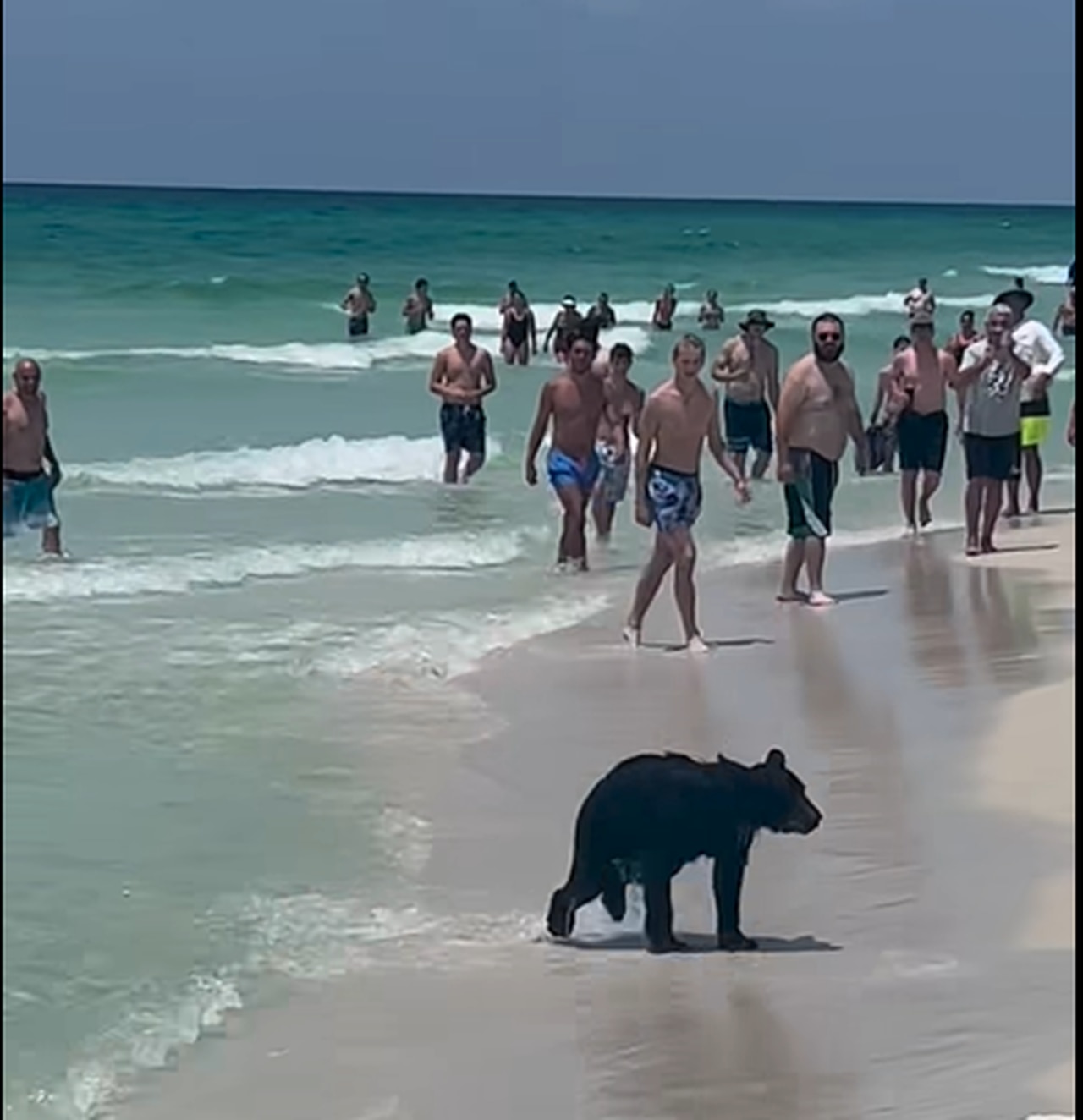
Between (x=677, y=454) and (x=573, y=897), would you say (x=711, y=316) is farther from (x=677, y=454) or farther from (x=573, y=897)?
(x=573, y=897)

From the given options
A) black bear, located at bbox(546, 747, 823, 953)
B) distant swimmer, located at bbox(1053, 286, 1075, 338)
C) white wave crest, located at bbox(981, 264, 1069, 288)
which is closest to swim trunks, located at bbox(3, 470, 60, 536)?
black bear, located at bbox(546, 747, 823, 953)

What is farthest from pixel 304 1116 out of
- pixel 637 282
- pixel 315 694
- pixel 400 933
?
pixel 637 282

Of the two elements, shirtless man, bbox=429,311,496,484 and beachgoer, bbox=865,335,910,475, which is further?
shirtless man, bbox=429,311,496,484

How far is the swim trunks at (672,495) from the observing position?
27.5ft

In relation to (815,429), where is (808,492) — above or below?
below

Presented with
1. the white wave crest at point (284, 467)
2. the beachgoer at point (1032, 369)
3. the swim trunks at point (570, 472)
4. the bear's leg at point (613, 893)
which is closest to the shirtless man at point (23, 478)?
the bear's leg at point (613, 893)

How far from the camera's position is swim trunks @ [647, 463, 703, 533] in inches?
330

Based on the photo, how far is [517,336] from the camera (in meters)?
23.2

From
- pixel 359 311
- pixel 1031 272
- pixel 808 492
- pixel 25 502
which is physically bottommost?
pixel 808 492

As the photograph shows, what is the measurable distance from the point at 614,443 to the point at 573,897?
6544 millimetres

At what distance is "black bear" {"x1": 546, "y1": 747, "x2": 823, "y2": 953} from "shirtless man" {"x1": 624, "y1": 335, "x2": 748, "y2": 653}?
11.8ft

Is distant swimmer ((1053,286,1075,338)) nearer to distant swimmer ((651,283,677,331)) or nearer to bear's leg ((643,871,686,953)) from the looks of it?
distant swimmer ((651,283,677,331))

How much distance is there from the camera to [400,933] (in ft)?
16.8

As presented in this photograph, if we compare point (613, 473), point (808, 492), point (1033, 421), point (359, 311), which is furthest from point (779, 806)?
point (359, 311)
